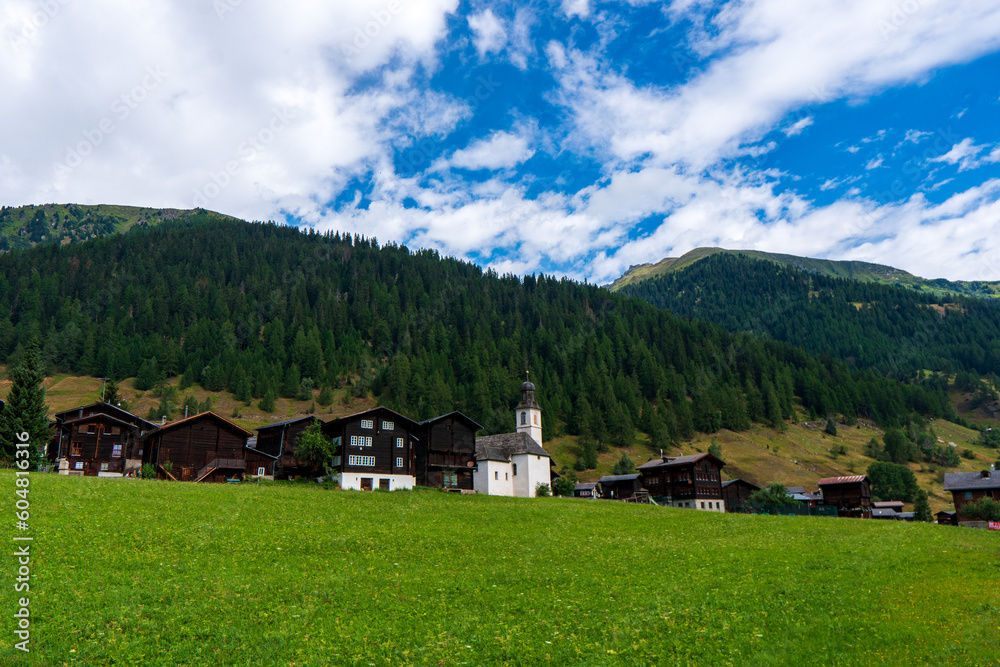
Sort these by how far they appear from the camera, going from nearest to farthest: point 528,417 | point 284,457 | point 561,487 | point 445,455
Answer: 1. point 284,457
2. point 445,455
3. point 528,417
4. point 561,487

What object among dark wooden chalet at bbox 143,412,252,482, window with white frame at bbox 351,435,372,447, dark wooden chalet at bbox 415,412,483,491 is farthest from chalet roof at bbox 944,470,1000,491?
dark wooden chalet at bbox 143,412,252,482

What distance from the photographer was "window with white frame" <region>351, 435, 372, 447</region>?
71.2m

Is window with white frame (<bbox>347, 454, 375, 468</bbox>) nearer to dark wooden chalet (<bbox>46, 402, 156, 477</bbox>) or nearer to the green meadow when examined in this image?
dark wooden chalet (<bbox>46, 402, 156, 477</bbox>)

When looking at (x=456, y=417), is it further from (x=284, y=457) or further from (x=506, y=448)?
(x=284, y=457)

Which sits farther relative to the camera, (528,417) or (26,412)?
(528,417)

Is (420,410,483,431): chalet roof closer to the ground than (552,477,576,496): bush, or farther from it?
farther from it

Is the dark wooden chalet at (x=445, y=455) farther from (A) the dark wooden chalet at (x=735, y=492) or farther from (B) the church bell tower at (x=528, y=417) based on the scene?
(A) the dark wooden chalet at (x=735, y=492)

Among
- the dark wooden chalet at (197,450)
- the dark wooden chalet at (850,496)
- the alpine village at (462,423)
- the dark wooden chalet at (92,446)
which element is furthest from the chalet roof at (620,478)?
the dark wooden chalet at (92,446)

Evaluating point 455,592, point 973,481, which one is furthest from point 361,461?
point 973,481

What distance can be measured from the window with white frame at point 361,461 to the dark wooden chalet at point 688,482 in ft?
172

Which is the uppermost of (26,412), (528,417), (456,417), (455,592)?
(528,417)

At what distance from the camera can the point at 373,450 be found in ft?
236

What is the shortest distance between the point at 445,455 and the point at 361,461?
11.2 meters

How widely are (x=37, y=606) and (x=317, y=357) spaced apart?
166m
